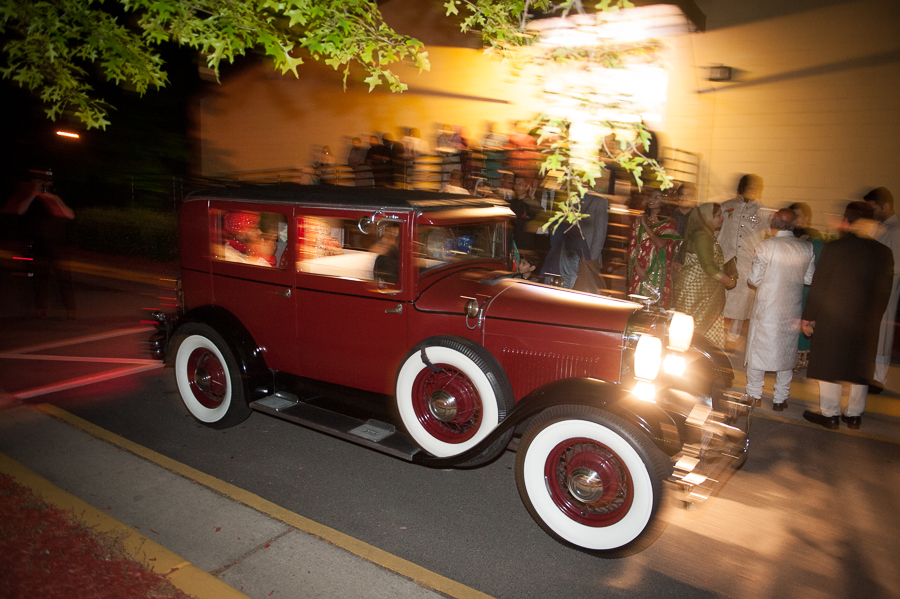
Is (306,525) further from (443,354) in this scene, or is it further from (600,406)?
(600,406)

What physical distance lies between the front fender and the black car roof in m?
1.44

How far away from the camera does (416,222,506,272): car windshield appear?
3.87 metres

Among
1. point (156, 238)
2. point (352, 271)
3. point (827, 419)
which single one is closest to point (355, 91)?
point (156, 238)

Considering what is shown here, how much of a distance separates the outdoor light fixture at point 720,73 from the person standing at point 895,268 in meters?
3.95

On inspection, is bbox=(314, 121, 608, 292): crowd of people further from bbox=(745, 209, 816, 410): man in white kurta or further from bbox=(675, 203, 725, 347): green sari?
bbox=(745, 209, 816, 410): man in white kurta

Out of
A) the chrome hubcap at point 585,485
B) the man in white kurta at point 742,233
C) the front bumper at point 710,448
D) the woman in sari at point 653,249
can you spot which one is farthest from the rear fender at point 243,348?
the man in white kurta at point 742,233

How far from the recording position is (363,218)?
3770 millimetres

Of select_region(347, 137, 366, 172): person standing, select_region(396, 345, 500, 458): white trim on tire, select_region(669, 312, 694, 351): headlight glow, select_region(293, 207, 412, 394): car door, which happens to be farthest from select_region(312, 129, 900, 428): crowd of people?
select_region(347, 137, 366, 172): person standing

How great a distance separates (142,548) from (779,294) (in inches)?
205

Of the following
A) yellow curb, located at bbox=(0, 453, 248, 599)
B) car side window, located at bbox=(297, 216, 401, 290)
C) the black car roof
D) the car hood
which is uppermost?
the black car roof

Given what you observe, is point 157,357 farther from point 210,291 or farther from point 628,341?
point 628,341

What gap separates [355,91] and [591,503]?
467 inches

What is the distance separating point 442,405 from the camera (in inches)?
144

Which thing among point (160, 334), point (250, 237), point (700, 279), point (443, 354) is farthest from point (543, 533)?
point (700, 279)
